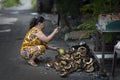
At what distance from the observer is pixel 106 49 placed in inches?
370

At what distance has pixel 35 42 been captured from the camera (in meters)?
9.78

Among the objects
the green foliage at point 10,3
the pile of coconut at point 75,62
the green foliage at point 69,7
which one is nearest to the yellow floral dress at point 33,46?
the pile of coconut at point 75,62

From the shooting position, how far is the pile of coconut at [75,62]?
28.9 feet

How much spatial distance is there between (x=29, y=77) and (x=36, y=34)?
155 cm

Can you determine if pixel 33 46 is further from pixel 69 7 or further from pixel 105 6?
pixel 69 7

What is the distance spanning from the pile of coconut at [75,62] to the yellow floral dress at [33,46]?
42 cm

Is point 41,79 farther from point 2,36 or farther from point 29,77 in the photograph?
point 2,36

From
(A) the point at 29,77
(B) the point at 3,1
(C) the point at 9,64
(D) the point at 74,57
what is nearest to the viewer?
(A) the point at 29,77

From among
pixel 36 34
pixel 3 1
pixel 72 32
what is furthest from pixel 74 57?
pixel 3 1

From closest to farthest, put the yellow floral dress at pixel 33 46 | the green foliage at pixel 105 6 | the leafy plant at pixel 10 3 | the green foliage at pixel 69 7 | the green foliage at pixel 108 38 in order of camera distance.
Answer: the green foliage at pixel 108 38 → the green foliage at pixel 105 6 → the yellow floral dress at pixel 33 46 → the green foliage at pixel 69 7 → the leafy plant at pixel 10 3

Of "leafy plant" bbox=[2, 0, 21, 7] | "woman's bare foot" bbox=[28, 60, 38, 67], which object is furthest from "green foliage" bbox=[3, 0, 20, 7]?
"woman's bare foot" bbox=[28, 60, 38, 67]

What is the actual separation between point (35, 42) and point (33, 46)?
0.11 meters

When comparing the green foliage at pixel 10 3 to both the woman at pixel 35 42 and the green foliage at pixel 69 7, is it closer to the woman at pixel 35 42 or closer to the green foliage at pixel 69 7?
the green foliage at pixel 69 7

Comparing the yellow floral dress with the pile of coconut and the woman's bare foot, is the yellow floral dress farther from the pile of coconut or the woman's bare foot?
the pile of coconut
